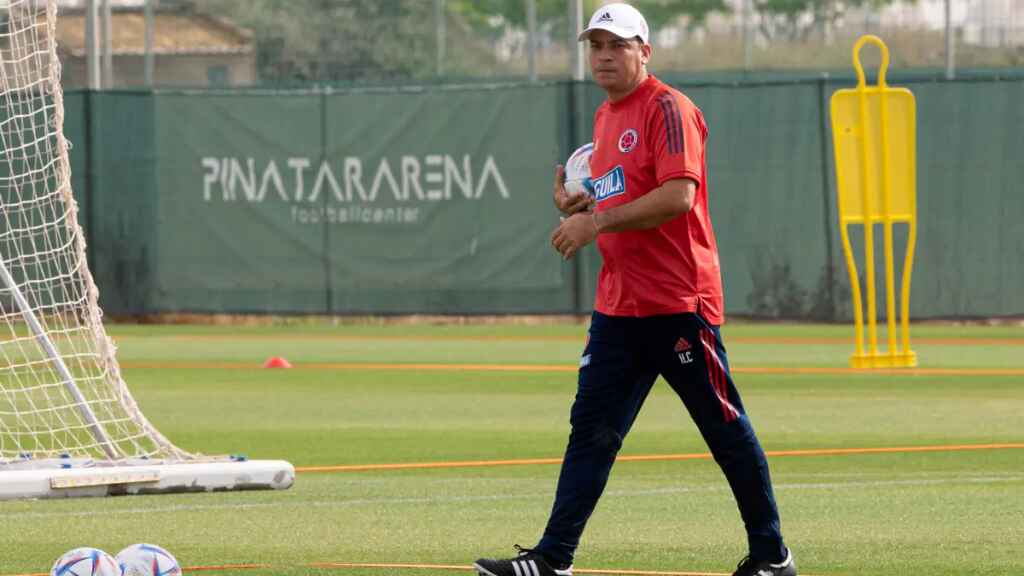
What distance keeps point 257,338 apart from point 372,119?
3112 mm

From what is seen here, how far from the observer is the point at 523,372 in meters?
19.3

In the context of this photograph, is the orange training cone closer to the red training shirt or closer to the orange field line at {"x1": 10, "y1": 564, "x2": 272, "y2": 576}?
the orange field line at {"x1": 10, "y1": 564, "x2": 272, "y2": 576}

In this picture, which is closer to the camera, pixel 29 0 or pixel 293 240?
pixel 29 0

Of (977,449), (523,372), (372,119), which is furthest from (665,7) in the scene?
(977,449)

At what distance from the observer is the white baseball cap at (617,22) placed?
8117 millimetres

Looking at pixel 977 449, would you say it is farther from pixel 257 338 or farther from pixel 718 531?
pixel 257 338

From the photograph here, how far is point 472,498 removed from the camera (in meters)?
11.1

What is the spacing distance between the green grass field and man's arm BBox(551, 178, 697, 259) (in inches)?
55.4

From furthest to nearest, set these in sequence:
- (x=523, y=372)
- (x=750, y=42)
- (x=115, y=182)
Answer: (x=750, y=42)
(x=115, y=182)
(x=523, y=372)

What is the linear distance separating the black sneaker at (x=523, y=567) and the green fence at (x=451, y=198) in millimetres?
16180

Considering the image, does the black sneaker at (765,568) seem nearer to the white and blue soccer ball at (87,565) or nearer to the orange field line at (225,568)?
the orange field line at (225,568)

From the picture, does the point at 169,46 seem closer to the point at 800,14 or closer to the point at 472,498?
the point at 800,14

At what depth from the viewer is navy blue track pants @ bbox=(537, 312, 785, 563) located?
8.06 m

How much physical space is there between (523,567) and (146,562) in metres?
1.39
